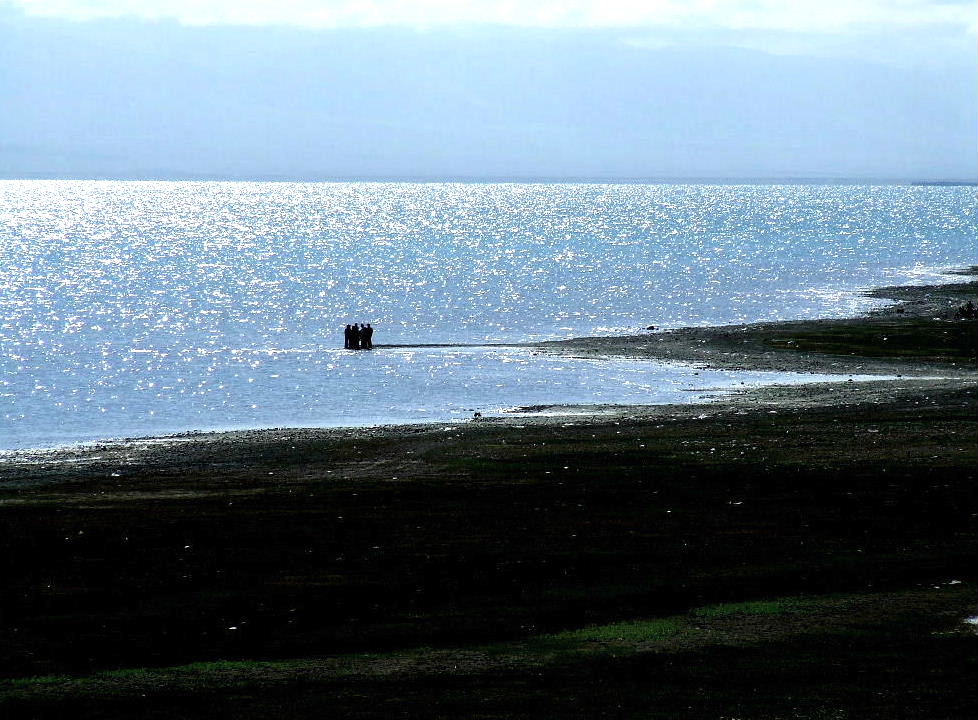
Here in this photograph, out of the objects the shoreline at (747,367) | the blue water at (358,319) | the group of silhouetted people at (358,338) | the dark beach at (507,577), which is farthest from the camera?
the group of silhouetted people at (358,338)

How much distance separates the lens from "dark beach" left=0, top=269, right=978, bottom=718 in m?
17.2

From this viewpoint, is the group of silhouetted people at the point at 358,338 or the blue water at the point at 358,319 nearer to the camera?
the blue water at the point at 358,319

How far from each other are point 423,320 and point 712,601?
265 feet

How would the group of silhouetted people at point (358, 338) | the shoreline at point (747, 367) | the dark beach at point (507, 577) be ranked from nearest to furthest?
the dark beach at point (507, 577) < the shoreline at point (747, 367) < the group of silhouetted people at point (358, 338)

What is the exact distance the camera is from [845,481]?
1203 inches

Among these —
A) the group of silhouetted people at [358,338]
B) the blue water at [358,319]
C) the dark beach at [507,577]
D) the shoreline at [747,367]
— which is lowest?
the blue water at [358,319]

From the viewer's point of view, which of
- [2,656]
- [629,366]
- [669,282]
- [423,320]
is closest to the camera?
[2,656]

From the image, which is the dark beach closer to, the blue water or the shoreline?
the shoreline

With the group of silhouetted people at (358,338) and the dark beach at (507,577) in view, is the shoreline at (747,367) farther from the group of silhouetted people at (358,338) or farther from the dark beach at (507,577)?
the dark beach at (507,577)

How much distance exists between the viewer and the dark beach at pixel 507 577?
17.2 m

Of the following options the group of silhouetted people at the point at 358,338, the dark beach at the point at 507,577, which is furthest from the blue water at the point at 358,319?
the dark beach at the point at 507,577

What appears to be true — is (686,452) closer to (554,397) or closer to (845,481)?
(845,481)

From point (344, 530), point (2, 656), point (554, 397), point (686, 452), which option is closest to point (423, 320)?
point (554, 397)

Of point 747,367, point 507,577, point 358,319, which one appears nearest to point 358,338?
point 358,319
